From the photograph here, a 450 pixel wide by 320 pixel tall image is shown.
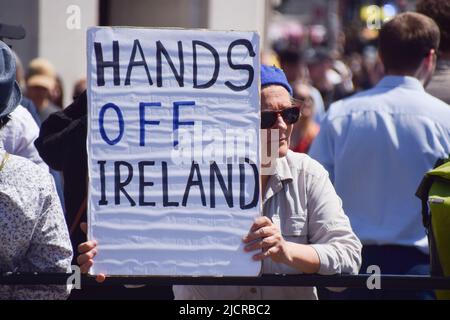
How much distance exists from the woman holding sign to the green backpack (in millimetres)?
302

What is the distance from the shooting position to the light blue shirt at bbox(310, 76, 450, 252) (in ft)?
16.6

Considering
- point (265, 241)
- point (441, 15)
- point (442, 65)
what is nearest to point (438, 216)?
point (265, 241)

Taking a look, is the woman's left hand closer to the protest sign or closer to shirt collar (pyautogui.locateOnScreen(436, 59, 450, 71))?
the protest sign

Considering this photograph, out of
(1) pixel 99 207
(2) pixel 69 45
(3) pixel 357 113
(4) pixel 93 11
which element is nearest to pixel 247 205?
(1) pixel 99 207

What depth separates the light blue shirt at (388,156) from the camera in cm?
507

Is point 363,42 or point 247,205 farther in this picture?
point 363,42

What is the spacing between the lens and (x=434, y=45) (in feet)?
17.3

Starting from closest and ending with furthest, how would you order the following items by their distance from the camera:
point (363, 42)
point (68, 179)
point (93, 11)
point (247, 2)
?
1. point (68, 179)
2. point (93, 11)
3. point (247, 2)
4. point (363, 42)

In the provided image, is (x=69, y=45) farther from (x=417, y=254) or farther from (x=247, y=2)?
(x=417, y=254)

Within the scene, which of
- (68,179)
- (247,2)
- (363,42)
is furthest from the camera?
(363,42)

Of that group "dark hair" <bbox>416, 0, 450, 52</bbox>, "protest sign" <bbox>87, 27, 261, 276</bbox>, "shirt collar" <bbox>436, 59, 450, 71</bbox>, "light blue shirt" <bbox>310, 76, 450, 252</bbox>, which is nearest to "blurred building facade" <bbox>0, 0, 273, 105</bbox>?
"dark hair" <bbox>416, 0, 450, 52</bbox>

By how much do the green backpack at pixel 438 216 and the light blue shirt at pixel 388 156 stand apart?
958mm

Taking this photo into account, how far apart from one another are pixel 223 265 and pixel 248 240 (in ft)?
0.34

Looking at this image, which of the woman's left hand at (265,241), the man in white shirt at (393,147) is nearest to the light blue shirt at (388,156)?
the man in white shirt at (393,147)
